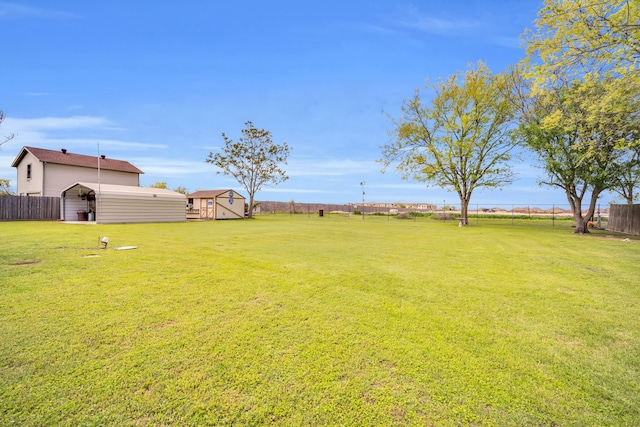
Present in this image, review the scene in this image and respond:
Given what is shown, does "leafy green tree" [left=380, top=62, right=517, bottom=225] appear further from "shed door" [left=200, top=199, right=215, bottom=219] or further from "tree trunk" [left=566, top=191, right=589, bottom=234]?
"shed door" [left=200, top=199, right=215, bottom=219]

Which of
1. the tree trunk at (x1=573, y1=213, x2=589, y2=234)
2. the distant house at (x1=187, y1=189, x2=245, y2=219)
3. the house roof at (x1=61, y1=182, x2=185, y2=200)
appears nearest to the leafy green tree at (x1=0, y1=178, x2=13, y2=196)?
the house roof at (x1=61, y1=182, x2=185, y2=200)

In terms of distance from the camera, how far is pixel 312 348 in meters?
2.31

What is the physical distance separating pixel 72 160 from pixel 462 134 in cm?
3014

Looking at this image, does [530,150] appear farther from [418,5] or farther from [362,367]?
[362,367]

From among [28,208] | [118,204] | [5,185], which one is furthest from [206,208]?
[5,185]

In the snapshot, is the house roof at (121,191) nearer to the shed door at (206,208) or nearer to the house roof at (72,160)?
the shed door at (206,208)

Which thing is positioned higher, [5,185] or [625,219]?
[5,185]

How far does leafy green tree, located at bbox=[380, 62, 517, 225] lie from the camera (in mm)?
18844

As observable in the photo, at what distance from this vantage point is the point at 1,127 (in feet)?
47.4

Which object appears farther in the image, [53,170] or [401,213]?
[401,213]

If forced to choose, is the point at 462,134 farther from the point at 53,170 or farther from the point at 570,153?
the point at 53,170

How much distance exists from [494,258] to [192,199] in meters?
24.7

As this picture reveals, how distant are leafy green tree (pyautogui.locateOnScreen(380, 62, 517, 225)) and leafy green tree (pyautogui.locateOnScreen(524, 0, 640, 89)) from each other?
12072 mm

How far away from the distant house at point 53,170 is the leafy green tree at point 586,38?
78.8 feet
